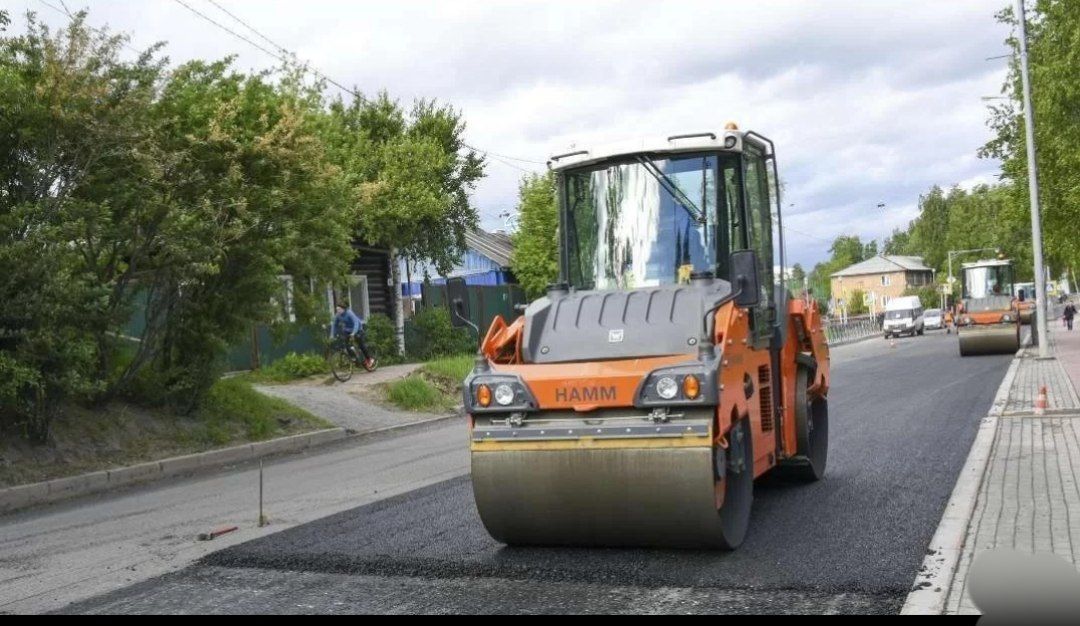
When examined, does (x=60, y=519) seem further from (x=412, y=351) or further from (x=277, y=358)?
(x=412, y=351)

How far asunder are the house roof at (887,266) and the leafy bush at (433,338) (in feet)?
351

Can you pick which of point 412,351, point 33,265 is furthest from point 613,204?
point 412,351

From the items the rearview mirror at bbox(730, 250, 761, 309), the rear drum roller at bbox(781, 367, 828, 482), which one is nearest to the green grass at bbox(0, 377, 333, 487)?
the rear drum roller at bbox(781, 367, 828, 482)

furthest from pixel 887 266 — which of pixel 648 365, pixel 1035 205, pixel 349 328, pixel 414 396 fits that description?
pixel 648 365

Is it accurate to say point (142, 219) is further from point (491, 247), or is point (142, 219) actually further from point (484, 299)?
point (491, 247)

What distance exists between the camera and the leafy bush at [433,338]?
95.0 ft

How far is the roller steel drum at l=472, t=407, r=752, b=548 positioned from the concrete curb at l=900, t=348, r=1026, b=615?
119 centimetres

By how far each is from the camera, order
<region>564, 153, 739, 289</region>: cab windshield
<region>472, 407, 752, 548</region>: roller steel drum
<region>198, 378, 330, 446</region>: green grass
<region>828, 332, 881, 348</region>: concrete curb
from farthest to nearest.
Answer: <region>828, 332, 881, 348</region>: concrete curb → <region>198, 378, 330, 446</region>: green grass → <region>564, 153, 739, 289</region>: cab windshield → <region>472, 407, 752, 548</region>: roller steel drum

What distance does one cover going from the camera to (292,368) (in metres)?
21.9

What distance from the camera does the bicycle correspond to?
21.6 m

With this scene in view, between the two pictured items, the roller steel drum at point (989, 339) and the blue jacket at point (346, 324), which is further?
the roller steel drum at point (989, 339)

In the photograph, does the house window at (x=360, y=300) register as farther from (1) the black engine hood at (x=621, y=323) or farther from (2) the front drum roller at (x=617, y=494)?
(2) the front drum roller at (x=617, y=494)

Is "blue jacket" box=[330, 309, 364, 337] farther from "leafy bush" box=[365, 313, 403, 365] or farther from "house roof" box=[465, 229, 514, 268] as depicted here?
"house roof" box=[465, 229, 514, 268]

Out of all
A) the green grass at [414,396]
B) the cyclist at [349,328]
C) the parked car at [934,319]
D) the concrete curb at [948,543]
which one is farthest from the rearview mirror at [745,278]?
the parked car at [934,319]
